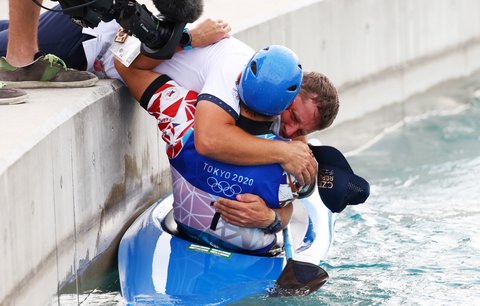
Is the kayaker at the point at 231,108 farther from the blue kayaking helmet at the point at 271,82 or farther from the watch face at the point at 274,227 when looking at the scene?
the watch face at the point at 274,227

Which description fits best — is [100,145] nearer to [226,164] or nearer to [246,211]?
[226,164]

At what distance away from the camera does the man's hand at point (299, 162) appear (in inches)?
182

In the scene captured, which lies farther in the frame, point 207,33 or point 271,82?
point 207,33

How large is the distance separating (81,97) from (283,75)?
3.00 ft

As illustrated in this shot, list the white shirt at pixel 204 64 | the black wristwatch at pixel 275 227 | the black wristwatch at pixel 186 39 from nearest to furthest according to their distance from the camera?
the white shirt at pixel 204 64 < the black wristwatch at pixel 275 227 < the black wristwatch at pixel 186 39

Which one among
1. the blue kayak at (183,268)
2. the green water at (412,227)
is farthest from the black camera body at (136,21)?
the green water at (412,227)

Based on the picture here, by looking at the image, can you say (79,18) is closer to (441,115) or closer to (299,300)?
(299,300)

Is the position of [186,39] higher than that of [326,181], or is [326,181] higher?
[186,39]

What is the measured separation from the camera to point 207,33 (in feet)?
16.3

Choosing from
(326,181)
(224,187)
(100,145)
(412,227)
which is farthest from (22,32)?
(412,227)

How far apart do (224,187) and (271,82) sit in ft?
1.70

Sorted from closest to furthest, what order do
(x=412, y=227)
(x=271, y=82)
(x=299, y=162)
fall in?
(x=271, y=82) → (x=299, y=162) → (x=412, y=227)

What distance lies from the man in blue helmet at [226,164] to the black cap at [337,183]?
170 millimetres

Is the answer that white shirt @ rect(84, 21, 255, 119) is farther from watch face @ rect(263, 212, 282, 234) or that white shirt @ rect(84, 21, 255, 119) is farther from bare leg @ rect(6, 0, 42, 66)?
watch face @ rect(263, 212, 282, 234)
